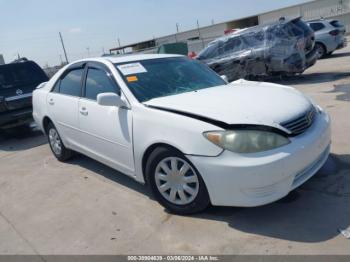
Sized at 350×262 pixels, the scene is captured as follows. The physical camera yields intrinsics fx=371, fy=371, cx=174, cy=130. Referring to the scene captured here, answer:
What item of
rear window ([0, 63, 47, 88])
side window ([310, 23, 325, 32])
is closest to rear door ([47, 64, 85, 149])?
rear window ([0, 63, 47, 88])

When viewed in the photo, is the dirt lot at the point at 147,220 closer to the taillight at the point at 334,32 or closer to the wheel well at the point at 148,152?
the wheel well at the point at 148,152

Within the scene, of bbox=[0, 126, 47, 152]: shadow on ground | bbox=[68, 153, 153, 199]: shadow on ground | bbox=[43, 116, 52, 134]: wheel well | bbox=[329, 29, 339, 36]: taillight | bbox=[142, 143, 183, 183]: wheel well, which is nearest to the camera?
bbox=[142, 143, 183, 183]: wheel well

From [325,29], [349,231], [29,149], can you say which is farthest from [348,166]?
[325,29]

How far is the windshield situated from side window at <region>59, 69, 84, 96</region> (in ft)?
2.76

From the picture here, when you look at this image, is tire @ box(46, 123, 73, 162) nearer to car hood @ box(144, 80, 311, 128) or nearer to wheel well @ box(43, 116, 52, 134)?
wheel well @ box(43, 116, 52, 134)

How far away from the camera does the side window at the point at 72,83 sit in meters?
4.88

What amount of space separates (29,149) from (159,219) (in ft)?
14.3

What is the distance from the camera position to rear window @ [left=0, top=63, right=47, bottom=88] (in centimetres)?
816

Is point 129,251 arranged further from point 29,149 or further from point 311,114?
point 29,149

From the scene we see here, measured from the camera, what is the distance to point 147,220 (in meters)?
3.59

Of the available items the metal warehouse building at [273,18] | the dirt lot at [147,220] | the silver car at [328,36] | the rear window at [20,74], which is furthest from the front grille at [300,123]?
the metal warehouse building at [273,18]

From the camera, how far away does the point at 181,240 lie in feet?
10.4

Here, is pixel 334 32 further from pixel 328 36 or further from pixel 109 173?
pixel 109 173

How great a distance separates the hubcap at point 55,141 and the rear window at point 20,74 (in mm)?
2996
